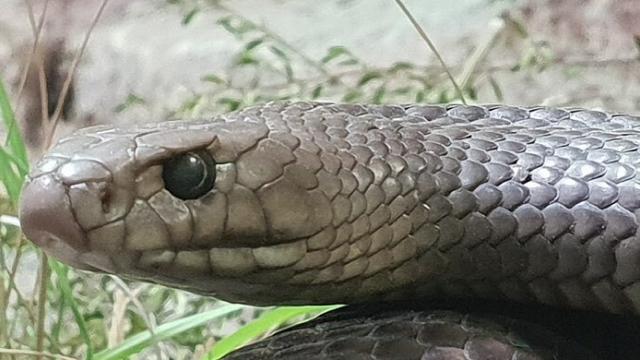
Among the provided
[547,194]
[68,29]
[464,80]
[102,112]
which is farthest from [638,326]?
[68,29]

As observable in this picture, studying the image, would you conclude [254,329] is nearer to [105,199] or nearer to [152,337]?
[152,337]

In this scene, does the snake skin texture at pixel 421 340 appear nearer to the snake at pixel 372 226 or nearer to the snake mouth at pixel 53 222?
the snake at pixel 372 226

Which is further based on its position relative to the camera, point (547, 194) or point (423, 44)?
point (423, 44)

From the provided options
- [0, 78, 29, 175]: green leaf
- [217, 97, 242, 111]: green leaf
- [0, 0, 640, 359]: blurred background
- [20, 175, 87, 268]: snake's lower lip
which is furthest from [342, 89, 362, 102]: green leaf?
[20, 175, 87, 268]: snake's lower lip

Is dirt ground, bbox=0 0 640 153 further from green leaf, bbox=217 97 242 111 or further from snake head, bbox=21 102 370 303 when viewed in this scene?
snake head, bbox=21 102 370 303

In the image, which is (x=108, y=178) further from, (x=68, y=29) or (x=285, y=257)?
(x=68, y=29)

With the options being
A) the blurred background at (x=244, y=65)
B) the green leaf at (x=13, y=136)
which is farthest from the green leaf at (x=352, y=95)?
the green leaf at (x=13, y=136)
